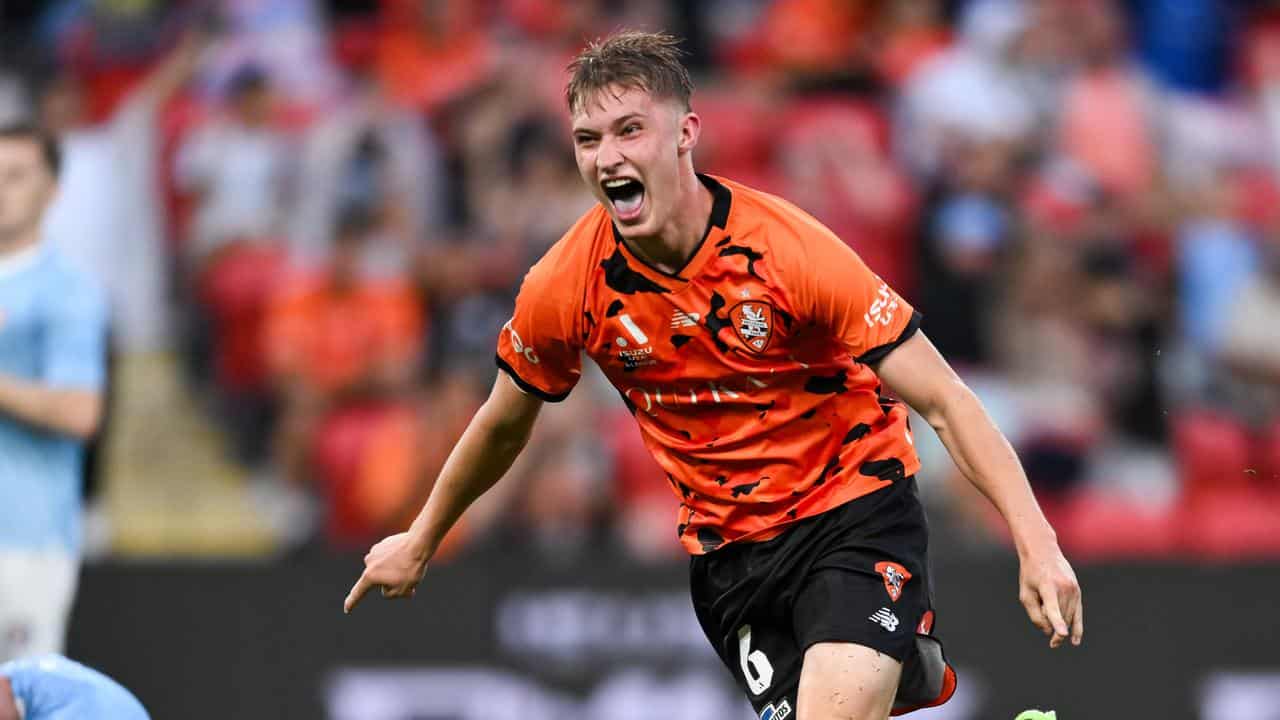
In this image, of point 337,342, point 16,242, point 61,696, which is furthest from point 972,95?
point 61,696

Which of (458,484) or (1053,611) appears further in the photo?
(458,484)

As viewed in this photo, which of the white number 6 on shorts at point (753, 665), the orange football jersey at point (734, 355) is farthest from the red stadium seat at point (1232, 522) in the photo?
the white number 6 on shorts at point (753, 665)

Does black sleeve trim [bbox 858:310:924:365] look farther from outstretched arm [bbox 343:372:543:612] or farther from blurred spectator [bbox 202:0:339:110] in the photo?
blurred spectator [bbox 202:0:339:110]

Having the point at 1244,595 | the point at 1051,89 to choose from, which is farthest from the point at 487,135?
the point at 1244,595

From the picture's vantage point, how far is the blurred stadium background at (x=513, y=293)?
7.47 metres

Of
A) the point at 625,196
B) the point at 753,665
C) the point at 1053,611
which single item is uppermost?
the point at 625,196

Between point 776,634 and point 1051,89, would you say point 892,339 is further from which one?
point 1051,89

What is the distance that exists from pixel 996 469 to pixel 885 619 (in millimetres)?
504

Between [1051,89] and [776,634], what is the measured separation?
5.35m

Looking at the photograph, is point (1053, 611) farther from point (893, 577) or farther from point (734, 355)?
point (734, 355)

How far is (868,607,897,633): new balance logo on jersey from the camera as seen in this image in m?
4.27

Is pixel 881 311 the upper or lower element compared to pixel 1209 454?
upper

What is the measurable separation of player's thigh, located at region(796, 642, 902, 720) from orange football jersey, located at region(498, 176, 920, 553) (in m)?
0.39

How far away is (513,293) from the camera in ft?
28.3
